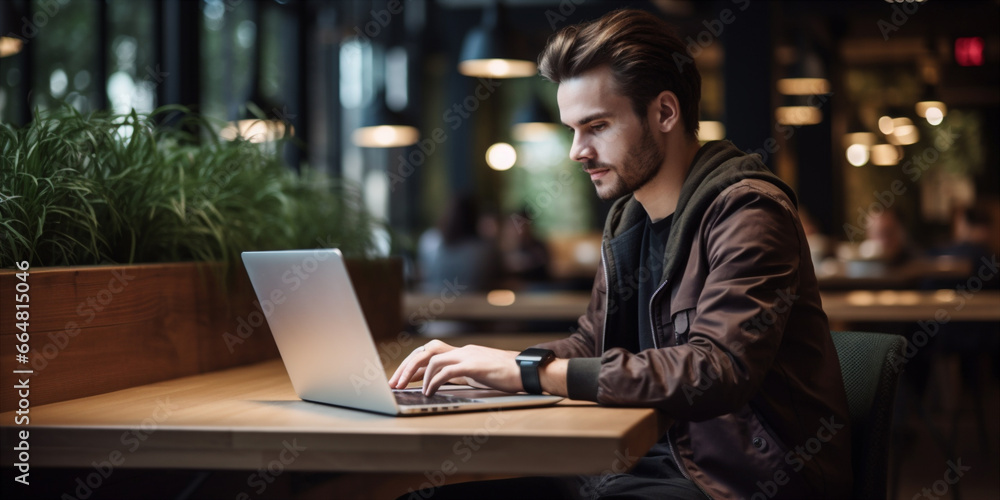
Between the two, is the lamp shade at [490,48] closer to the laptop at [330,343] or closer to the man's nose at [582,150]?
the man's nose at [582,150]

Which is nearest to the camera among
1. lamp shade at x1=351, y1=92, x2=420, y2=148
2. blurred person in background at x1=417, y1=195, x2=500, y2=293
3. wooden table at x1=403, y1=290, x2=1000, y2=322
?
wooden table at x1=403, y1=290, x2=1000, y2=322

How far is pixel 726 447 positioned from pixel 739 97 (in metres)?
4.17

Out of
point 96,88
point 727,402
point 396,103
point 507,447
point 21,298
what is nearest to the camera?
point 507,447

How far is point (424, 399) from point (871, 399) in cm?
79

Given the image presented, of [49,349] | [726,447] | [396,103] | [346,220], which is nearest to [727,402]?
[726,447]

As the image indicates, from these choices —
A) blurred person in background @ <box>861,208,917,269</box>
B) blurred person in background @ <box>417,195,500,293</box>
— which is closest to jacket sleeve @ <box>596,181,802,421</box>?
blurred person in background @ <box>417,195,500,293</box>

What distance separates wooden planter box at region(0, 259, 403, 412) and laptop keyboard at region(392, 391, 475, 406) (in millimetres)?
593

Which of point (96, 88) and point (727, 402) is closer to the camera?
point (727, 402)

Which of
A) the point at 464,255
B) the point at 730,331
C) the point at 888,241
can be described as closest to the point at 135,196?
the point at 730,331

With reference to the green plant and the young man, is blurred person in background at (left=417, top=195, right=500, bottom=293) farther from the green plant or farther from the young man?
the young man

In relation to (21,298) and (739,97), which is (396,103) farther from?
(21,298)

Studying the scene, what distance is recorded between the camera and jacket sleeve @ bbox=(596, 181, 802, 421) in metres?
1.38

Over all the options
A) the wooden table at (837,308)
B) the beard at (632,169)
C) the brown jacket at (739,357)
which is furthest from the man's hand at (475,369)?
the wooden table at (837,308)

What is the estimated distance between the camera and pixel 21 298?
1.52 metres
